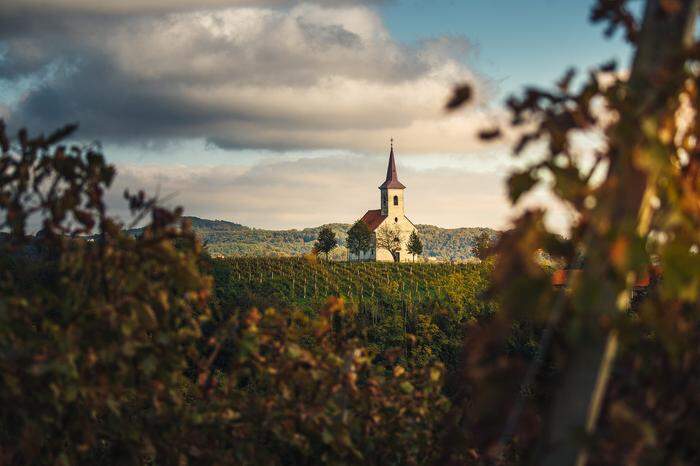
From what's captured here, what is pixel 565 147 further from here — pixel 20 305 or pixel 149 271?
pixel 20 305

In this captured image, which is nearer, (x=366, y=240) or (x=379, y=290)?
(x=379, y=290)

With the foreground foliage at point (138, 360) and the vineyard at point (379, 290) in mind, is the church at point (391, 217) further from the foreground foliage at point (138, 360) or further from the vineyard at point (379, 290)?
the foreground foliage at point (138, 360)

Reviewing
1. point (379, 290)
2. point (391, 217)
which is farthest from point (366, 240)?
point (379, 290)

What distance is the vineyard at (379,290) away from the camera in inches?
1956

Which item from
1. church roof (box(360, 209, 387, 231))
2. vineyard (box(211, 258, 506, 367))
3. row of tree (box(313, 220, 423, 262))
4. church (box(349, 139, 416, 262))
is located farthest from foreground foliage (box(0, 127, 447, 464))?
church roof (box(360, 209, 387, 231))

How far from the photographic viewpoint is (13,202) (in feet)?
12.0

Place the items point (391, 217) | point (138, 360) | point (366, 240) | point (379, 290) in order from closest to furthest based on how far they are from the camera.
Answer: point (138, 360), point (379, 290), point (366, 240), point (391, 217)

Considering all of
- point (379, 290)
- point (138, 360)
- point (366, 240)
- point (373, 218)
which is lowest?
point (379, 290)

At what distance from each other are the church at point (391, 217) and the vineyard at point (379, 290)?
218ft

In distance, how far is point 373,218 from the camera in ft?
530

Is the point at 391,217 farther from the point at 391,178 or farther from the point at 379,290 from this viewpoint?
the point at 379,290

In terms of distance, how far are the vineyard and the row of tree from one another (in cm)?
2566

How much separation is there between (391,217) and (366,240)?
3043 centimetres

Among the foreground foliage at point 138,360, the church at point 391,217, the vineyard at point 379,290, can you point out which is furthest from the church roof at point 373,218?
the foreground foliage at point 138,360
